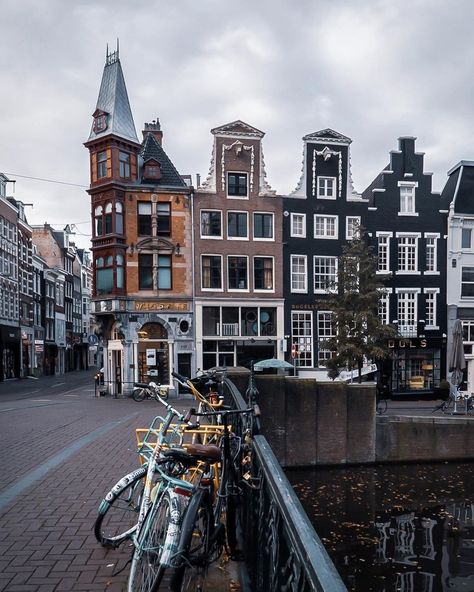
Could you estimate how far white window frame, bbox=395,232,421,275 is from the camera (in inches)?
1225

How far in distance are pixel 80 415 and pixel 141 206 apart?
613 inches

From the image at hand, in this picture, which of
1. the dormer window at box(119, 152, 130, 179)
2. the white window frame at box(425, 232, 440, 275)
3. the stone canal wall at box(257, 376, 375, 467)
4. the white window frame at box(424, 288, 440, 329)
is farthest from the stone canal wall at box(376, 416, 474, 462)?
the dormer window at box(119, 152, 130, 179)

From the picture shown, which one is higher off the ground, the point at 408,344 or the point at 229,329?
the point at 229,329

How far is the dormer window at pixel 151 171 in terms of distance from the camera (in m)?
28.6

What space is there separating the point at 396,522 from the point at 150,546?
1051 cm

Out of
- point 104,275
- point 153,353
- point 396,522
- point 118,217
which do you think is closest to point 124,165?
point 118,217

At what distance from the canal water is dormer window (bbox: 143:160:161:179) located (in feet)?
61.5

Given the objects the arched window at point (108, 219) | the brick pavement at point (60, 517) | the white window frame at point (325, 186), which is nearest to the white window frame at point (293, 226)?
the white window frame at point (325, 186)

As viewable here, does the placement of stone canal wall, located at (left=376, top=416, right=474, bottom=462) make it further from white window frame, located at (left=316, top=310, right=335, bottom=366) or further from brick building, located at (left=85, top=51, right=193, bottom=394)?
brick building, located at (left=85, top=51, right=193, bottom=394)

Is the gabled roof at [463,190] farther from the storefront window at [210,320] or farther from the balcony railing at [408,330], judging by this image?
the storefront window at [210,320]

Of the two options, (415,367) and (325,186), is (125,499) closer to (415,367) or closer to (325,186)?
(325,186)

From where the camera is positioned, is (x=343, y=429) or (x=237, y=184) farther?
(x=237, y=184)

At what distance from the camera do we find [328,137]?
2994 centimetres

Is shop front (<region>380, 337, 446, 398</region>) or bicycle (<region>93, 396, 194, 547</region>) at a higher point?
bicycle (<region>93, 396, 194, 547</region>)
